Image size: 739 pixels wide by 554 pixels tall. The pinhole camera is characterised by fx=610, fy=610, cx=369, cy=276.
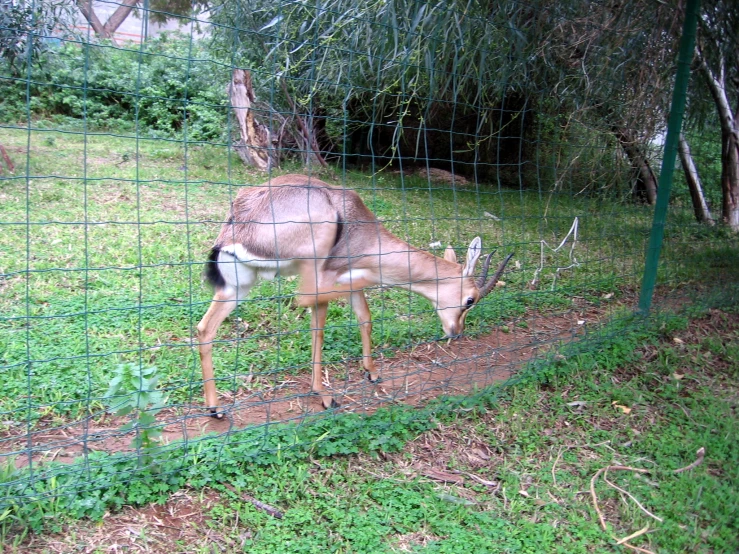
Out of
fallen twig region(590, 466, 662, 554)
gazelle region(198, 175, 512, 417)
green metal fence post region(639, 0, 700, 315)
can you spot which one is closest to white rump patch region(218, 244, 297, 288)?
gazelle region(198, 175, 512, 417)

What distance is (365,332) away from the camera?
14.2 ft

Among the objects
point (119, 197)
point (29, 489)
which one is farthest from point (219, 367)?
point (119, 197)

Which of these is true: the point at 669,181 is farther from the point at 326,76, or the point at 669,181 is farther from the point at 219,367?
the point at 219,367

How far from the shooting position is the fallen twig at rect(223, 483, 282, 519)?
2867mm

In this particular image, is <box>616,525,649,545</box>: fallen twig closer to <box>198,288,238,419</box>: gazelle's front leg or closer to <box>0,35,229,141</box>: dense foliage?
<box>198,288,238,419</box>: gazelle's front leg

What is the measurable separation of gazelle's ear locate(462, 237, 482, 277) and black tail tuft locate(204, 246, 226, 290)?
1.72 meters

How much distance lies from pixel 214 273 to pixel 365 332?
1.14 meters

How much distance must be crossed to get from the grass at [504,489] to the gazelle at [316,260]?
699 mm

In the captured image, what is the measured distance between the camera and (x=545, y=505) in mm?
3102

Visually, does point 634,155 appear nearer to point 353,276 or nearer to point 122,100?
point 353,276

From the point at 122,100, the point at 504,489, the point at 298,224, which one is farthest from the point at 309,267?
the point at 122,100

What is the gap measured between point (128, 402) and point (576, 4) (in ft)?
14.0

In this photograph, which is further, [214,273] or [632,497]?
[214,273]

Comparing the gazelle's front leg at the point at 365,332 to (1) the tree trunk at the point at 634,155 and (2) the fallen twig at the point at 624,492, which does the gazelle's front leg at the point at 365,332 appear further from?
(1) the tree trunk at the point at 634,155
